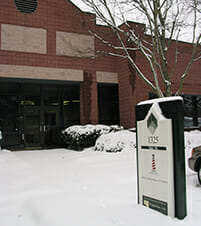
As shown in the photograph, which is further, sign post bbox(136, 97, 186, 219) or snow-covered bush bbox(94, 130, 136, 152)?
snow-covered bush bbox(94, 130, 136, 152)

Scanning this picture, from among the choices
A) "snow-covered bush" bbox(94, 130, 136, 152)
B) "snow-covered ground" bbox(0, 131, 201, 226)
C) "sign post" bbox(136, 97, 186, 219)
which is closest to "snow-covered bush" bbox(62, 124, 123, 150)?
"snow-covered bush" bbox(94, 130, 136, 152)

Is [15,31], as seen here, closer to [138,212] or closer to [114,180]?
[114,180]

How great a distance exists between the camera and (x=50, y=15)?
575 inches

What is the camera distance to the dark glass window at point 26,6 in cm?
1392

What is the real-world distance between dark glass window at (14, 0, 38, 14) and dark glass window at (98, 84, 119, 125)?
6079 mm

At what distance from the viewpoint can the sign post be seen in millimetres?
3445

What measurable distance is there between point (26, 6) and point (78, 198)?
42.0 ft

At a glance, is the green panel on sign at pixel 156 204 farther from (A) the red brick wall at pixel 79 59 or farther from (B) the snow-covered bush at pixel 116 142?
(A) the red brick wall at pixel 79 59

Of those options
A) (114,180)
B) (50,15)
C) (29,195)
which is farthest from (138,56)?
(29,195)

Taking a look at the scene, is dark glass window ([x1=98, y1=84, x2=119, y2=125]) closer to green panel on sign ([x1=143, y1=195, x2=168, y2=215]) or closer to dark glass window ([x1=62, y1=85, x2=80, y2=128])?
dark glass window ([x1=62, y1=85, x2=80, y2=128])

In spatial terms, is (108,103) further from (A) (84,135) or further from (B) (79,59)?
(A) (84,135)

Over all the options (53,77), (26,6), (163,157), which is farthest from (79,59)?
(163,157)

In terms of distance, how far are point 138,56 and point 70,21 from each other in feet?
15.6

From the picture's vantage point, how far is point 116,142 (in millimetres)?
11180
